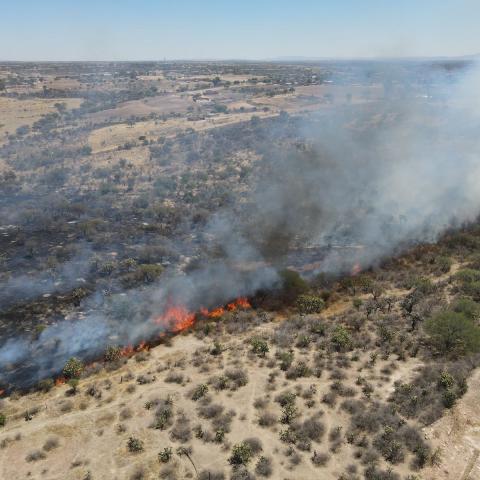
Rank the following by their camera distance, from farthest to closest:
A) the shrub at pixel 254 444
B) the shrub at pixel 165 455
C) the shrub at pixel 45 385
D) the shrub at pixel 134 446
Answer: the shrub at pixel 45 385 → the shrub at pixel 134 446 → the shrub at pixel 254 444 → the shrub at pixel 165 455

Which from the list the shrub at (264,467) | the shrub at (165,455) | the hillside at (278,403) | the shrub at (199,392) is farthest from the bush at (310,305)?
the shrub at (165,455)

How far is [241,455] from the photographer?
16906 millimetres

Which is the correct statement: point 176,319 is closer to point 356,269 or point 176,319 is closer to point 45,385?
point 45,385

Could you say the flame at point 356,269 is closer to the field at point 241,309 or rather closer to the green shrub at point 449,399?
the field at point 241,309

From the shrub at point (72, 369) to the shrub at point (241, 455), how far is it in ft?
30.8

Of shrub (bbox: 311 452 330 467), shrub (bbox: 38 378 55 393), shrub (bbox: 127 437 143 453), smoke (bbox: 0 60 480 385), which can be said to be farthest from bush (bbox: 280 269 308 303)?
shrub (bbox: 38 378 55 393)

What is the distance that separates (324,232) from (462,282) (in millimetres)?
12530

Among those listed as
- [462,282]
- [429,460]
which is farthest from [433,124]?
[429,460]

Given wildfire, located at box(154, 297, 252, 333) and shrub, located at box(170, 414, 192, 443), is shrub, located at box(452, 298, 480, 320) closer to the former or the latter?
wildfire, located at box(154, 297, 252, 333)

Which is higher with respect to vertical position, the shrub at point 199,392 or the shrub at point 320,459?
the shrub at point 199,392

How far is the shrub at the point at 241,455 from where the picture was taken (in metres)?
16.9

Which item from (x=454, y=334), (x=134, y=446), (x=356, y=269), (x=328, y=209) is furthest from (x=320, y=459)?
(x=328, y=209)

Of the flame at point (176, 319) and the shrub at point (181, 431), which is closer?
the shrub at point (181, 431)

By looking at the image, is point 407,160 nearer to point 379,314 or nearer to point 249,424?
point 379,314
